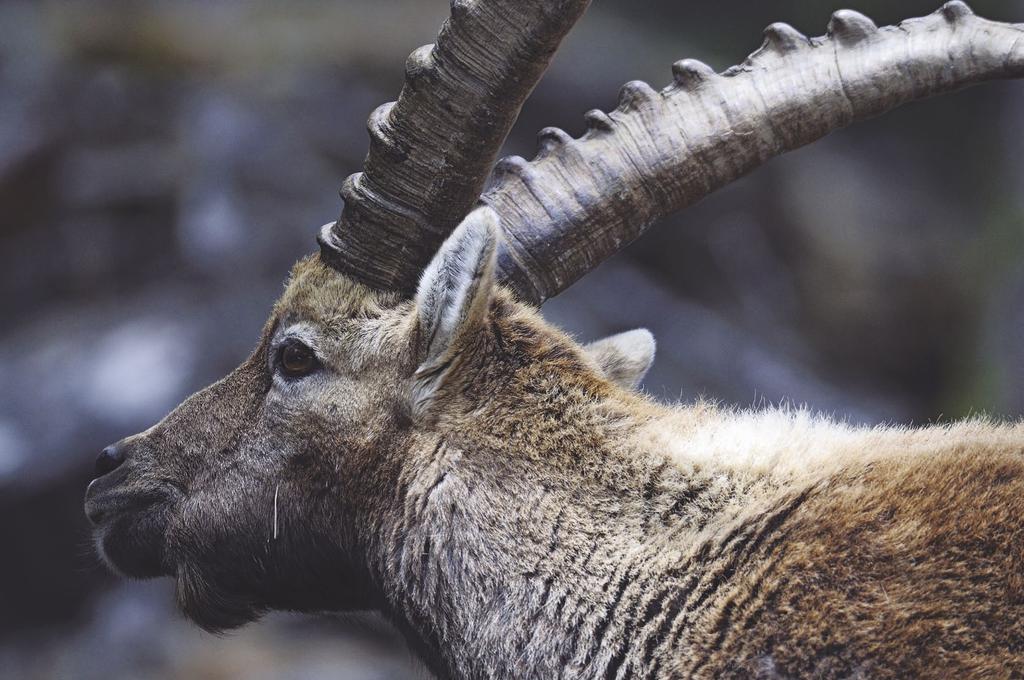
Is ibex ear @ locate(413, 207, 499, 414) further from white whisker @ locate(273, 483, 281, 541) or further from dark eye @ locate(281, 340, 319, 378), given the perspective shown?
white whisker @ locate(273, 483, 281, 541)

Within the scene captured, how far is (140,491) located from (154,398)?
231 inches

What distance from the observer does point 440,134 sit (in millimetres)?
3826

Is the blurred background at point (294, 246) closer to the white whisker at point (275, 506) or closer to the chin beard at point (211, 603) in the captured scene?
the chin beard at point (211, 603)

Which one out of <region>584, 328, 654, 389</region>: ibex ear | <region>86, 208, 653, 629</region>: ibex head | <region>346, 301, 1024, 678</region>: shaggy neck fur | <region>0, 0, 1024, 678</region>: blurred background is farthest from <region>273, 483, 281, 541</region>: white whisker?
<region>0, 0, 1024, 678</region>: blurred background

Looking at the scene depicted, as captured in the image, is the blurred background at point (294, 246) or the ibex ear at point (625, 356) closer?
the ibex ear at point (625, 356)

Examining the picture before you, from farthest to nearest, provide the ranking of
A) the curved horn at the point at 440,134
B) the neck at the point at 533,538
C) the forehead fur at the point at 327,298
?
the forehead fur at the point at 327,298 → the curved horn at the point at 440,134 → the neck at the point at 533,538

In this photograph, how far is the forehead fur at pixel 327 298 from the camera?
4.05 metres

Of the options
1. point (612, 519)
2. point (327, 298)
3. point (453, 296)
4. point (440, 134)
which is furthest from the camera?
point (327, 298)

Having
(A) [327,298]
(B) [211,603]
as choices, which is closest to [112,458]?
(B) [211,603]

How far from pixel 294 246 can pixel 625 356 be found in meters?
7.07

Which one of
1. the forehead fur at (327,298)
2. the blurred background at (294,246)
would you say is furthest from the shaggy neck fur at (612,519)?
the blurred background at (294,246)

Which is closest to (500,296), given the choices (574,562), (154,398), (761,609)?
(574,562)

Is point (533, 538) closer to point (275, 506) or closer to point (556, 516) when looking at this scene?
point (556, 516)

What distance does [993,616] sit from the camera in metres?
2.95
